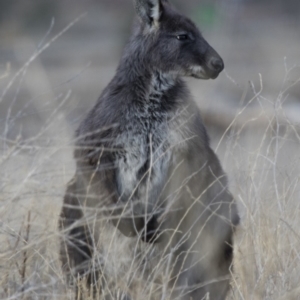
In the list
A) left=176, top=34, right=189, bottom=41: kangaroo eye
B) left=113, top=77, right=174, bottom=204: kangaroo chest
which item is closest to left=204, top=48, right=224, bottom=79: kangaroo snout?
left=176, top=34, right=189, bottom=41: kangaroo eye

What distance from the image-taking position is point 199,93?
22.2 feet

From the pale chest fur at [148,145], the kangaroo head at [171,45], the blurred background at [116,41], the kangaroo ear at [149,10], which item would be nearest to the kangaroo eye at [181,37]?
the kangaroo head at [171,45]

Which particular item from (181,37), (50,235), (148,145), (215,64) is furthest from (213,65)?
(50,235)

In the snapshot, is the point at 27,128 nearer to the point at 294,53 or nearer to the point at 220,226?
the point at 220,226

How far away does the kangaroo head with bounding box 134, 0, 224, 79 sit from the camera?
453 cm

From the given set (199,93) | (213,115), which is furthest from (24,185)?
(213,115)

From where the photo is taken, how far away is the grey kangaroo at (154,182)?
4.32 meters

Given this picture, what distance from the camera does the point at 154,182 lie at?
14.5 feet

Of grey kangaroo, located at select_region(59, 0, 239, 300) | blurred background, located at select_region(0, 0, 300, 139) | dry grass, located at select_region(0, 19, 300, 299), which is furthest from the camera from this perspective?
blurred background, located at select_region(0, 0, 300, 139)

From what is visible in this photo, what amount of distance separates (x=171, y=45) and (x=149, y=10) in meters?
0.24

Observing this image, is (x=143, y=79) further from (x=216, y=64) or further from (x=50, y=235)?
(x=50, y=235)

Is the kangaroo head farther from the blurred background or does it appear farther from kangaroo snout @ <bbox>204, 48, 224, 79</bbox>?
the blurred background

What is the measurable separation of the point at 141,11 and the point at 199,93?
7.29ft

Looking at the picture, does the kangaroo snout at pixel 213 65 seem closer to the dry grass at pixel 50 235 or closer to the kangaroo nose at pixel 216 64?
the kangaroo nose at pixel 216 64
